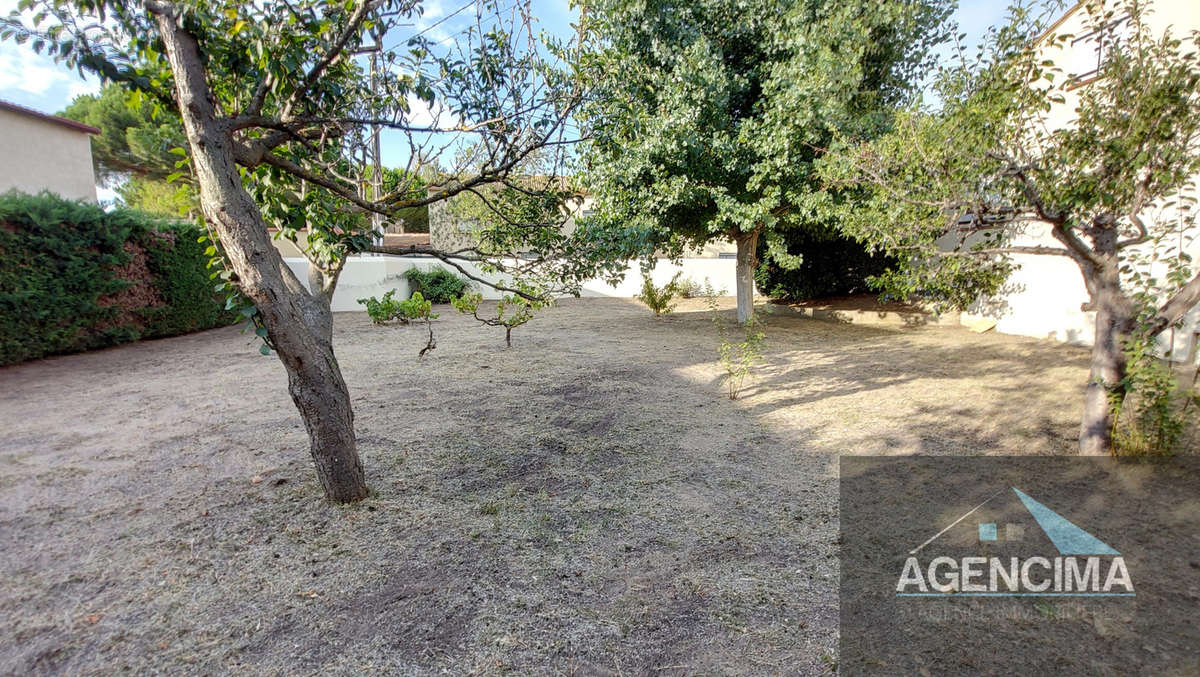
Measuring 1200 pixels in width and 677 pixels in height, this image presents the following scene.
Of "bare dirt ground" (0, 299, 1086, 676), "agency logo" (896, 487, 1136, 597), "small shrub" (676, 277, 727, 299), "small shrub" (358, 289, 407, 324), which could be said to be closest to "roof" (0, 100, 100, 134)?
"small shrub" (358, 289, 407, 324)

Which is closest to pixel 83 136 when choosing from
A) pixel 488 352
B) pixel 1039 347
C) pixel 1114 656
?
pixel 488 352

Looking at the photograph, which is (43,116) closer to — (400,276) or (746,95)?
(400,276)

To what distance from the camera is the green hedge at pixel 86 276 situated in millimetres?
6258

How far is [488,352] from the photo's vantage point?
752 cm

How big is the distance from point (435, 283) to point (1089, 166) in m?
14.2

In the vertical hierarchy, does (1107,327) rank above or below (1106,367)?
above

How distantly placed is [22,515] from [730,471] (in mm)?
4114

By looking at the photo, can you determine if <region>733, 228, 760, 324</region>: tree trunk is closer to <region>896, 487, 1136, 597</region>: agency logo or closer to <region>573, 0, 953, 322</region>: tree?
<region>573, 0, 953, 322</region>: tree

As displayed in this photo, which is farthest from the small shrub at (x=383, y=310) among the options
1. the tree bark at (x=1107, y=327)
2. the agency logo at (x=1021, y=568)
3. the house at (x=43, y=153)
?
the tree bark at (x=1107, y=327)

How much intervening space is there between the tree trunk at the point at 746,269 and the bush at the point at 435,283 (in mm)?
8516

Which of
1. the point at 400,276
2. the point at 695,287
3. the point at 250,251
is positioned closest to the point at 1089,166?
the point at 250,251

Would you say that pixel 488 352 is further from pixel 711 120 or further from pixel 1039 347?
pixel 1039 347

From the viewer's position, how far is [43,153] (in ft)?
39.2

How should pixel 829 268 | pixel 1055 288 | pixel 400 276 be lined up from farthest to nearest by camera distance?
1. pixel 400 276
2. pixel 829 268
3. pixel 1055 288
